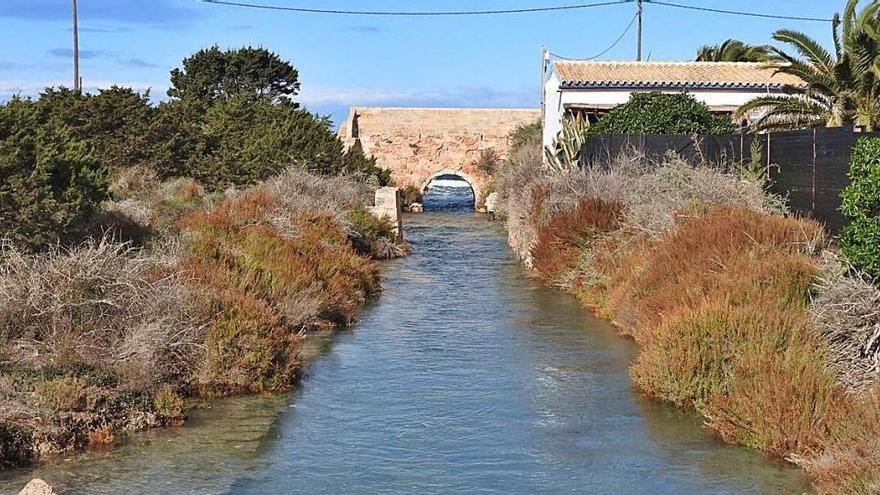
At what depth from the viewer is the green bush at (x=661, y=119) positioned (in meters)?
27.6

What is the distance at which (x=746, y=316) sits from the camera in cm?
1082

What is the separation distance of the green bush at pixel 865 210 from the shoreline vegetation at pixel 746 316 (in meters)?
0.22

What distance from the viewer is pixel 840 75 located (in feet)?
71.5

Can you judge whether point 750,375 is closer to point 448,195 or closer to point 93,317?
point 93,317

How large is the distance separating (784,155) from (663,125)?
391 inches

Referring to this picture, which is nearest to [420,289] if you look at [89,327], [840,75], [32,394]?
[840,75]

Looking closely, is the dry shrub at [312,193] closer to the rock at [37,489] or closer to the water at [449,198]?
the rock at [37,489]

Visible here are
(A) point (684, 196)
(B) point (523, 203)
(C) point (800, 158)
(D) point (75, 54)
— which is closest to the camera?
(C) point (800, 158)

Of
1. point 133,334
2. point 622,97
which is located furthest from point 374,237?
point 133,334

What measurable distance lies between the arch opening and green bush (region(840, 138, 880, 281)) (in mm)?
42959

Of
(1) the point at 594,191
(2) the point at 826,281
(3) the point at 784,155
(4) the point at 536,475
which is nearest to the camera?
(4) the point at 536,475

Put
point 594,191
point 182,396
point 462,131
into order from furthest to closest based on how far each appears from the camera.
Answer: point 462,131 < point 594,191 < point 182,396

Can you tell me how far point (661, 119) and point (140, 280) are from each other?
62.4ft

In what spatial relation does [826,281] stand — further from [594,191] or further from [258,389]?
[594,191]
